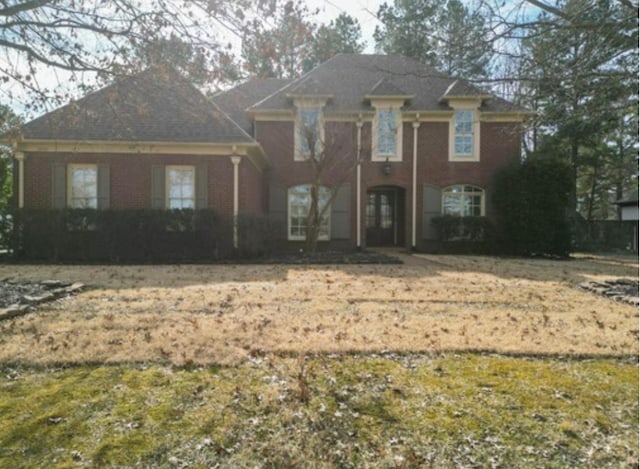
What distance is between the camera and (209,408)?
2.61 meters

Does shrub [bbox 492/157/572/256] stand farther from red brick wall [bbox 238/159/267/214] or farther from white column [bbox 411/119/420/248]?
red brick wall [bbox 238/159/267/214]

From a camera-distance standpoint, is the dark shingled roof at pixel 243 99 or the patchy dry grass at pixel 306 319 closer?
the patchy dry grass at pixel 306 319

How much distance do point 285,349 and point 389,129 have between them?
13.6 metres

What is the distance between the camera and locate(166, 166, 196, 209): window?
504 inches

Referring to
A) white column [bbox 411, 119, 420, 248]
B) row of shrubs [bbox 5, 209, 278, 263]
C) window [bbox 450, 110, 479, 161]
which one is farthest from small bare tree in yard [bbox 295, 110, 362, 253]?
window [bbox 450, 110, 479, 161]

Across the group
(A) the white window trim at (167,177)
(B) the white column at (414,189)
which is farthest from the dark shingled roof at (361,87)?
(A) the white window trim at (167,177)

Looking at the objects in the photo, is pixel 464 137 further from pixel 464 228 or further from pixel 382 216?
pixel 382 216

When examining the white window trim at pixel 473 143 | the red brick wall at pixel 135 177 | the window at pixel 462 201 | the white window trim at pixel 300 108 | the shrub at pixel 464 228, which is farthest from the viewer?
the window at pixel 462 201

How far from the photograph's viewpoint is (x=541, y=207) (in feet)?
48.8

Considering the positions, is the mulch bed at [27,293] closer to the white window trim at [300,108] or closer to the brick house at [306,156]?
the brick house at [306,156]

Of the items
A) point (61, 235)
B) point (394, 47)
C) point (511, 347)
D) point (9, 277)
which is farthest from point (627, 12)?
point (394, 47)

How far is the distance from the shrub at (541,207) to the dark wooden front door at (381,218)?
4652mm

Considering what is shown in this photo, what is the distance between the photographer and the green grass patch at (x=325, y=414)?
2.14 m

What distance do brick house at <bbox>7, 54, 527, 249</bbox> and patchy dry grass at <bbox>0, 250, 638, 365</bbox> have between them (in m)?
4.81
